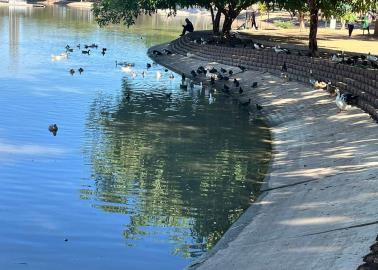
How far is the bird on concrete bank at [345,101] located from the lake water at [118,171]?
3.24 meters

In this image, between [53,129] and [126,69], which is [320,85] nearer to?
[53,129]

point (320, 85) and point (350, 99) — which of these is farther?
point (320, 85)

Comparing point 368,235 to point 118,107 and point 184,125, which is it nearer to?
point 184,125

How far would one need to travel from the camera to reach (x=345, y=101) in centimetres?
2725

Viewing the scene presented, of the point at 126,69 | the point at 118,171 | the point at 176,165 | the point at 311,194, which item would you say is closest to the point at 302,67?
the point at 126,69

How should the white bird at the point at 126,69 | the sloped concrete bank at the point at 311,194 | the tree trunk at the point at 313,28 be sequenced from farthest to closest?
the white bird at the point at 126,69 → the tree trunk at the point at 313,28 → the sloped concrete bank at the point at 311,194

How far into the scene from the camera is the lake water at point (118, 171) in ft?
48.2

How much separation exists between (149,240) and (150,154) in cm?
854

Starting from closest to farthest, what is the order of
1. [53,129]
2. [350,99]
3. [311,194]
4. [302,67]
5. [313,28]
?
[311,194], [53,129], [350,99], [302,67], [313,28]

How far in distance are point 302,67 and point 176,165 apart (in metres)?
16.8

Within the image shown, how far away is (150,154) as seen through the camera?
77.2 ft

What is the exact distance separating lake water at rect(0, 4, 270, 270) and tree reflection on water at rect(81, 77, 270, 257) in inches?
1.4

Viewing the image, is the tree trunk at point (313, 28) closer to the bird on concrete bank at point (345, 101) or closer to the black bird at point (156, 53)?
the bird on concrete bank at point (345, 101)

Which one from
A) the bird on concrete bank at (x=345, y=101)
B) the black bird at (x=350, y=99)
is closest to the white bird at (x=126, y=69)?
the bird on concrete bank at (x=345, y=101)
